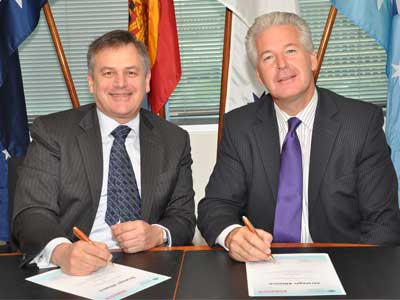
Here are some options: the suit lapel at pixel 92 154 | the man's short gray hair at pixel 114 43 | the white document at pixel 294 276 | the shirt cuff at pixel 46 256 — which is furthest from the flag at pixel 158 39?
the white document at pixel 294 276

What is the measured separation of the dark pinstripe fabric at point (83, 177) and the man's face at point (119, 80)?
0.11 metres

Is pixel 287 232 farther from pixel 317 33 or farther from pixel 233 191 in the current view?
pixel 317 33

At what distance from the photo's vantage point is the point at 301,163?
2.19 m

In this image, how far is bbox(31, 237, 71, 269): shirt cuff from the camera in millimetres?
1740

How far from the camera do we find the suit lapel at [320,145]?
2180 millimetres

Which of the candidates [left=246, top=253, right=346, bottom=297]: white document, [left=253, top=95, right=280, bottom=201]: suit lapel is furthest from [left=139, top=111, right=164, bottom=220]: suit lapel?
[left=246, top=253, right=346, bottom=297]: white document

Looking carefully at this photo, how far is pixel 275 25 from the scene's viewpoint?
228 centimetres

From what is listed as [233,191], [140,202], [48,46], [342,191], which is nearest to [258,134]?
[233,191]

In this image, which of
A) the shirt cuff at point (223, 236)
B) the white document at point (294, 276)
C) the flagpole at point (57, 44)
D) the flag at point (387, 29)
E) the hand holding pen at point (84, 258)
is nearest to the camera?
the white document at point (294, 276)

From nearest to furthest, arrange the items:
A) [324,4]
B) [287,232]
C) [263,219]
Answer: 1. [287,232]
2. [263,219]
3. [324,4]

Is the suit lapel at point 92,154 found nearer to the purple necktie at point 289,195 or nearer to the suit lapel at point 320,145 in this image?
the purple necktie at point 289,195

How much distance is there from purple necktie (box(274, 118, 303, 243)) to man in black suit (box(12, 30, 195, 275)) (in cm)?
38

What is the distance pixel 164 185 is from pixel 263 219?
0.43 metres

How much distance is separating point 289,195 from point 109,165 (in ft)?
2.43
